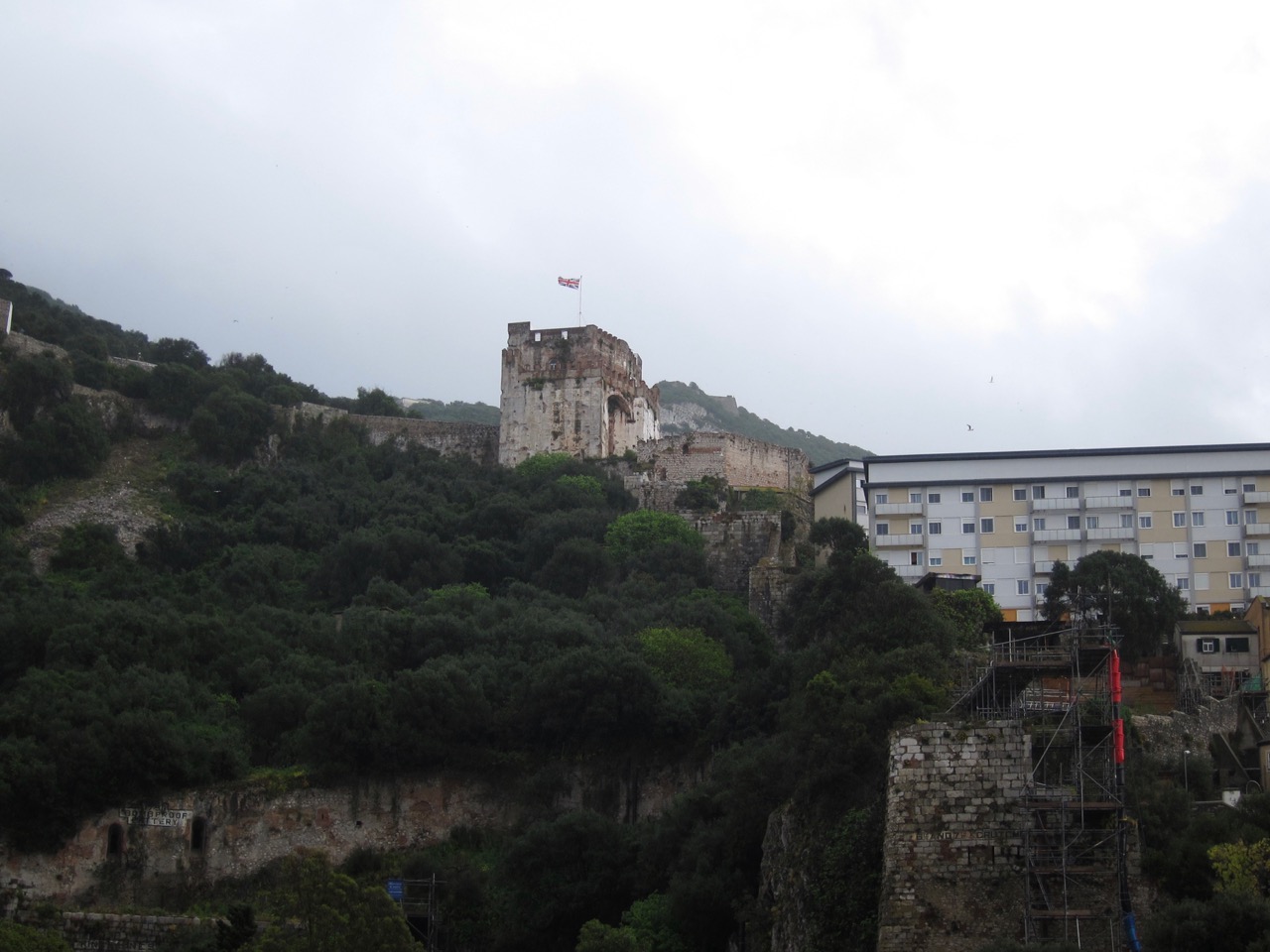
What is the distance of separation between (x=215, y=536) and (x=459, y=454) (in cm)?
1250

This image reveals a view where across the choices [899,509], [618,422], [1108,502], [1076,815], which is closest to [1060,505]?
[1108,502]

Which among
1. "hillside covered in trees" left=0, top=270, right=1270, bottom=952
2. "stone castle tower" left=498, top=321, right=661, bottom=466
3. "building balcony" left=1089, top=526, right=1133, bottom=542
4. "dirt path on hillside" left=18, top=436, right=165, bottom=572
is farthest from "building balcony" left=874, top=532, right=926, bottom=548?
"dirt path on hillside" left=18, top=436, right=165, bottom=572

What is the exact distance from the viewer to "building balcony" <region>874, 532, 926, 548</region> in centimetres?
5097

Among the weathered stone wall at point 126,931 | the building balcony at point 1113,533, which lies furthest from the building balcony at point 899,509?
the weathered stone wall at point 126,931

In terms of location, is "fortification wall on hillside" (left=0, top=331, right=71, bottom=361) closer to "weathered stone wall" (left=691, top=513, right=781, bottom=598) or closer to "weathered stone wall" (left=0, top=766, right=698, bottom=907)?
"weathered stone wall" (left=691, top=513, right=781, bottom=598)

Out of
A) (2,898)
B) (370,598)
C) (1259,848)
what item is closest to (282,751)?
(2,898)

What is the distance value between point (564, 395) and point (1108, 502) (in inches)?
824

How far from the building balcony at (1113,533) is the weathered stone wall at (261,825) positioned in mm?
17499

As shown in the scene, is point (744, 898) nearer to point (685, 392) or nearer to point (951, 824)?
point (951, 824)

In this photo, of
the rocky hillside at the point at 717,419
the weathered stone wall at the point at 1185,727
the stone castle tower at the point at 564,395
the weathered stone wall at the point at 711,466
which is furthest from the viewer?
the rocky hillside at the point at 717,419

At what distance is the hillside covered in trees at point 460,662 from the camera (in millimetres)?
29359

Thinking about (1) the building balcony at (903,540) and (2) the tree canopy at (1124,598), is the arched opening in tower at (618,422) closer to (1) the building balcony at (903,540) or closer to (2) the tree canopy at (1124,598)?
(1) the building balcony at (903,540)

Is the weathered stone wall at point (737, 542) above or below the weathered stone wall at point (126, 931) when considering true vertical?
above

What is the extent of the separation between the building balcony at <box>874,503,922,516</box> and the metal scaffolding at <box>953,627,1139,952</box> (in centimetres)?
2723
